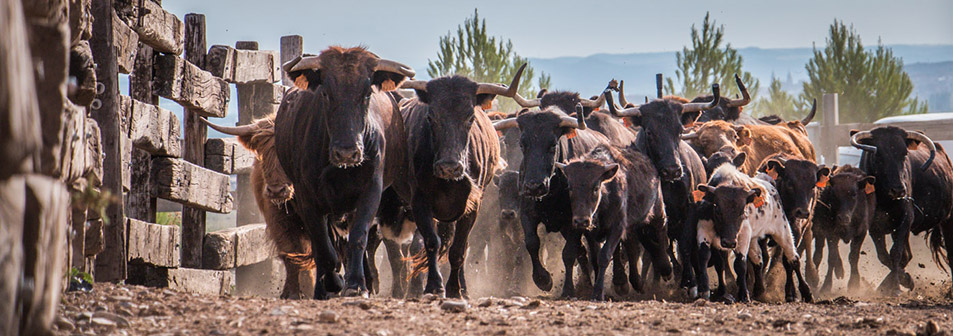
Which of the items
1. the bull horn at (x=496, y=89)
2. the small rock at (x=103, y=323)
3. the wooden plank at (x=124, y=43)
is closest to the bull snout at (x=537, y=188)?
the bull horn at (x=496, y=89)

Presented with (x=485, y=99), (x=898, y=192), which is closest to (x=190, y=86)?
(x=485, y=99)

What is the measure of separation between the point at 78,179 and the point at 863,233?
31.6 feet

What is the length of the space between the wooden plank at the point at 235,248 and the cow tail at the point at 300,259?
0.84 ft

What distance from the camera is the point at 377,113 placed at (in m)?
7.38

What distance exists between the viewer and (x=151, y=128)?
6.88 meters

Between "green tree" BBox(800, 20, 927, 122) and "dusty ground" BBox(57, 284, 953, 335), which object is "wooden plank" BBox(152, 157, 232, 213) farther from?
"green tree" BBox(800, 20, 927, 122)

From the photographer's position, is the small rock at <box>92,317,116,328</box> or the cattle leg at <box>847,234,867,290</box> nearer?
the small rock at <box>92,317,116,328</box>

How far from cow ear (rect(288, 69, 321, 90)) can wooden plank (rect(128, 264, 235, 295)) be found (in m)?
1.64

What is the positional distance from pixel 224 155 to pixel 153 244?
1935 mm

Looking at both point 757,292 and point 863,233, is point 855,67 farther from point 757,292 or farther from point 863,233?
point 757,292

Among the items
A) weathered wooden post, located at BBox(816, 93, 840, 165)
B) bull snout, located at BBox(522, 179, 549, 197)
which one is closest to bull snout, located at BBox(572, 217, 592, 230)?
bull snout, located at BBox(522, 179, 549, 197)

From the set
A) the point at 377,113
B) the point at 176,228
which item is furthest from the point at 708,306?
the point at 176,228

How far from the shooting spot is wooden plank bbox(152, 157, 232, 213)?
23.7 feet

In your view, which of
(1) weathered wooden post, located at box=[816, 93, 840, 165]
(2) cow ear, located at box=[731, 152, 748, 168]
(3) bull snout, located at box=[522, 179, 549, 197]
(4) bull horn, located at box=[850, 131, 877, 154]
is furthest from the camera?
(1) weathered wooden post, located at box=[816, 93, 840, 165]
